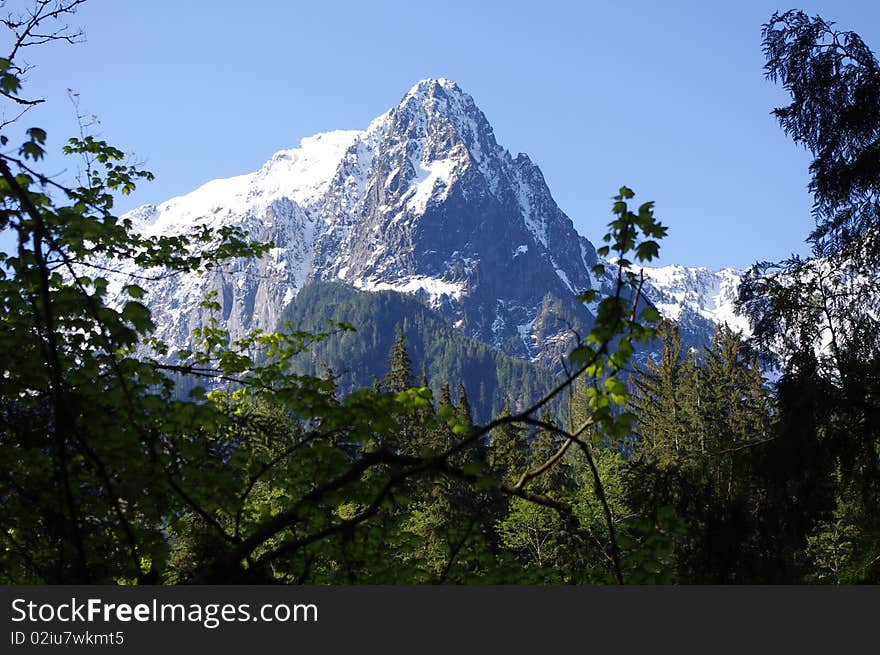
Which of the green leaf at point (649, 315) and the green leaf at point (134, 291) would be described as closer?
the green leaf at point (649, 315)

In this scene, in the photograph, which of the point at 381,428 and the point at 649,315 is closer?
the point at 649,315

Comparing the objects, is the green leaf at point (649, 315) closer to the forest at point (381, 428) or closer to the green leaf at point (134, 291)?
the forest at point (381, 428)

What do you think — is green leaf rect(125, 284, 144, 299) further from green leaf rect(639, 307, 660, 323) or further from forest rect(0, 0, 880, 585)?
green leaf rect(639, 307, 660, 323)

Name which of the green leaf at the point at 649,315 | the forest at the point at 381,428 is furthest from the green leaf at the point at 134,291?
the green leaf at the point at 649,315

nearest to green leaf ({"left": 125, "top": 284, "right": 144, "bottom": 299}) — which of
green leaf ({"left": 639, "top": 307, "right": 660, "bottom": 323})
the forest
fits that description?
the forest

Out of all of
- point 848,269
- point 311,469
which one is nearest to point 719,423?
point 848,269

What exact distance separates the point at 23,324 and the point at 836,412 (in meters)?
6.48

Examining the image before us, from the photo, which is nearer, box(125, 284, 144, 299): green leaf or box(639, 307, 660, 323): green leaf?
box(639, 307, 660, 323): green leaf

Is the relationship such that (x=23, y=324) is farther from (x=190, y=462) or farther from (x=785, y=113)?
(x=785, y=113)

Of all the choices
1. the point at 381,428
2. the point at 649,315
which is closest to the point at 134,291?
the point at 381,428

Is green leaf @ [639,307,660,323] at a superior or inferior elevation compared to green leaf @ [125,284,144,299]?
inferior

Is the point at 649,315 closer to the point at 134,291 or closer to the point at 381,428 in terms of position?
the point at 381,428

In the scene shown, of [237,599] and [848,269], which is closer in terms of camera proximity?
[237,599]

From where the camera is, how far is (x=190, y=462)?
5816mm
